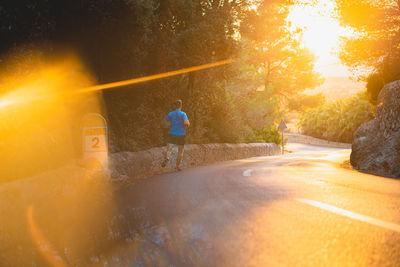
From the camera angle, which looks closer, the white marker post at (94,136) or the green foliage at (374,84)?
the white marker post at (94,136)

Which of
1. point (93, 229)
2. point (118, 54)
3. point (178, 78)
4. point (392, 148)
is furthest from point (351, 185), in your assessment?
point (178, 78)

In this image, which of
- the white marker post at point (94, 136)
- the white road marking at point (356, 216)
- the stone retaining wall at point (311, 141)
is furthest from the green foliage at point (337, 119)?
the white road marking at point (356, 216)

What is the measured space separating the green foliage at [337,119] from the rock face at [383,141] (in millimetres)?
31570

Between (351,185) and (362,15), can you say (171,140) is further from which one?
(362,15)

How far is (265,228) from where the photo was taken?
3648 mm

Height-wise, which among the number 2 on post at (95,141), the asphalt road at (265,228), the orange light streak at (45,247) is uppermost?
the number 2 on post at (95,141)

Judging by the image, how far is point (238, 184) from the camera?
6.94 meters

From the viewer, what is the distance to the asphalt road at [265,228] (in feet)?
9.27

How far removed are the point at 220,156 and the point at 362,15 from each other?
8.36 metres

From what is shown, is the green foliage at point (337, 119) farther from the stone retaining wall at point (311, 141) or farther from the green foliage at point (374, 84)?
the green foliage at point (374, 84)

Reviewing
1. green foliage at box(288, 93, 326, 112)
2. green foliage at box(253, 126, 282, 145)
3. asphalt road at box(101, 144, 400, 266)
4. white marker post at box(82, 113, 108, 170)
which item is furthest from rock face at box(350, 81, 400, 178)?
green foliage at box(288, 93, 326, 112)

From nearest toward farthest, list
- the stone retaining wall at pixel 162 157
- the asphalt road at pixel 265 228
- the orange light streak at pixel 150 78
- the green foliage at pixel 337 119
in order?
the asphalt road at pixel 265 228 < the orange light streak at pixel 150 78 < the stone retaining wall at pixel 162 157 < the green foliage at pixel 337 119

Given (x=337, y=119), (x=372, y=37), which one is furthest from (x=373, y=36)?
(x=337, y=119)

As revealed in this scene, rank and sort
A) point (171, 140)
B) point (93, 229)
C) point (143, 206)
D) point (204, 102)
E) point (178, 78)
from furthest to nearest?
1. point (204, 102)
2. point (178, 78)
3. point (171, 140)
4. point (143, 206)
5. point (93, 229)
